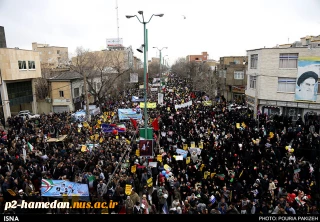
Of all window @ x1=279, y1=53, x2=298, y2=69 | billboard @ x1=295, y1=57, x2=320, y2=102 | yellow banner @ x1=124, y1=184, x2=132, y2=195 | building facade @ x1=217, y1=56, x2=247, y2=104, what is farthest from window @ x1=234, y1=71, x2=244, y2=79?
yellow banner @ x1=124, y1=184, x2=132, y2=195

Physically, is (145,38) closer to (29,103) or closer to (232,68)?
(29,103)

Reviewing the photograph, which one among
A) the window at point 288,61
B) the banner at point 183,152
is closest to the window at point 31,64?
the banner at point 183,152

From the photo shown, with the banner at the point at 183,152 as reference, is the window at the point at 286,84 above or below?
above

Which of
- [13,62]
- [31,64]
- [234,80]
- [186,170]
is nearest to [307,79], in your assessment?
[186,170]

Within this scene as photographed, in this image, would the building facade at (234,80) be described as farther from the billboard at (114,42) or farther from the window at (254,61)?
the billboard at (114,42)

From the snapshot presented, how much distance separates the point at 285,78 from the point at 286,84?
579 millimetres

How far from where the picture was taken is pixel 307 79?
2162 centimetres

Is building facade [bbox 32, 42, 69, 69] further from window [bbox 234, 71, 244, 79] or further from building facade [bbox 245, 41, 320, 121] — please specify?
building facade [bbox 245, 41, 320, 121]

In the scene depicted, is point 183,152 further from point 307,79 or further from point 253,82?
point 253,82

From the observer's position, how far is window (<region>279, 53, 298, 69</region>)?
22141 millimetres

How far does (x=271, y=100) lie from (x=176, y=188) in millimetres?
18536

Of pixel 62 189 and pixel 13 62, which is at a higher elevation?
pixel 13 62

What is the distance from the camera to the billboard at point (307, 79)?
820 inches

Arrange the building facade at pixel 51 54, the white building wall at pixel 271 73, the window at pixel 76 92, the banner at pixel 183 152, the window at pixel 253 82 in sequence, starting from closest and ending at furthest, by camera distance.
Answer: the banner at pixel 183 152 → the white building wall at pixel 271 73 → the window at pixel 253 82 → the window at pixel 76 92 → the building facade at pixel 51 54
